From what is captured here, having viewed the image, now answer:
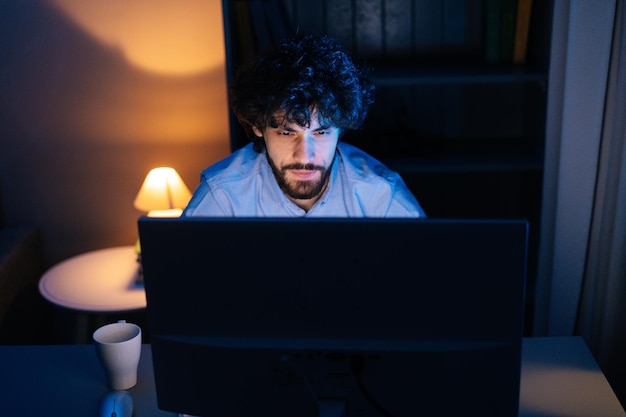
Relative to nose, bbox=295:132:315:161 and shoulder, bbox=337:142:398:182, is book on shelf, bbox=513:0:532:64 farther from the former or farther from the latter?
nose, bbox=295:132:315:161

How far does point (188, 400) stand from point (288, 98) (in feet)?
3.08

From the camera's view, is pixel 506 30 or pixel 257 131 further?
pixel 506 30

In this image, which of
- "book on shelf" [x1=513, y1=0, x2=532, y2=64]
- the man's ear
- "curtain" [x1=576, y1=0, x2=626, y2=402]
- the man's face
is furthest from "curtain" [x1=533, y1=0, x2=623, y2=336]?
the man's ear

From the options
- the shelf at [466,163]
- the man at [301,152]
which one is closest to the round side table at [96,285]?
the man at [301,152]

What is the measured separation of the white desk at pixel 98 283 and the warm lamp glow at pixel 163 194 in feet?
0.73

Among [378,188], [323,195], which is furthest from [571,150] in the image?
[323,195]

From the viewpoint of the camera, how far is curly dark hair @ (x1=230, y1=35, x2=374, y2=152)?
190cm

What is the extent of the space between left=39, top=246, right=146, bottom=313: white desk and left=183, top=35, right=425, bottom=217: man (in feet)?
1.51

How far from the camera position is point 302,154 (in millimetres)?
1875

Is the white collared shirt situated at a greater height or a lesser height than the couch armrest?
greater

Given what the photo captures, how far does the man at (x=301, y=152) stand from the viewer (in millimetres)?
1899

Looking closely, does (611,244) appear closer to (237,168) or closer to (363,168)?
(363,168)

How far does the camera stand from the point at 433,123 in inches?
115

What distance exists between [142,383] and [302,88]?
0.84 metres
